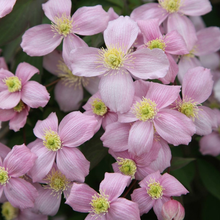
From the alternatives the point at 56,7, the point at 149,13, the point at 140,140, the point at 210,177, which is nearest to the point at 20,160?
the point at 140,140

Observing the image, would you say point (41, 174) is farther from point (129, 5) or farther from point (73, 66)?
point (129, 5)

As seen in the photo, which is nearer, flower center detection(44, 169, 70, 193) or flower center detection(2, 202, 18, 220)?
flower center detection(44, 169, 70, 193)

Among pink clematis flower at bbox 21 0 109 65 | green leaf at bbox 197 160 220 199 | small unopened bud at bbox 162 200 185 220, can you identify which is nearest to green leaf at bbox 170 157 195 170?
small unopened bud at bbox 162 200 185 220

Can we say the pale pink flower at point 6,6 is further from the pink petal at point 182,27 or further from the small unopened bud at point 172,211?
the small unopened bud at point 172,211

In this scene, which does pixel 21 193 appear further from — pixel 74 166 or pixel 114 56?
pixel 114 56

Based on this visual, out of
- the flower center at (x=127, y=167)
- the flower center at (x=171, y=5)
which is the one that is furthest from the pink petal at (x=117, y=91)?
the flower center at (x=171, y=5)

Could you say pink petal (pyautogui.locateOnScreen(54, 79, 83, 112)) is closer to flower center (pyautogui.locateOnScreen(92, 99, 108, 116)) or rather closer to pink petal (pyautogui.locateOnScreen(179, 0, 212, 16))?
flower center (pyautogui.locateOnScreen(92, 99, 108, 116))
